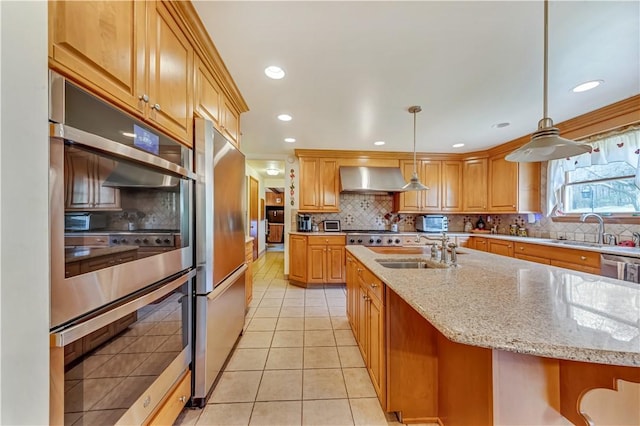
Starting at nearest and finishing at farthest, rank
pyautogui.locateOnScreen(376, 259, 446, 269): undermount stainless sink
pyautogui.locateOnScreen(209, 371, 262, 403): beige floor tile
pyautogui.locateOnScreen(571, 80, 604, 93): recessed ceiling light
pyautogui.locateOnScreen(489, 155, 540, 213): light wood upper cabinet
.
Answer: pyautogui.locateOnScreen(209, 371, 262, 403): beige floor tile
pyautogui.locateOnScreen(376, 259, 446, 269): undermount stainless sink
pyautogui.locateOnScreen(571, 80, 604, 93): recessed ceiling light
pyautogui.locateOnScreen(489, 155, 540, 213): light wood upper cabinet

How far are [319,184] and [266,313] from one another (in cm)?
228

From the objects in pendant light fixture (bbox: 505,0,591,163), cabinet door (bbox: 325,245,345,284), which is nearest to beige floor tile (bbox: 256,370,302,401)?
pendant light fixture (bbox: 505,0,591,163)

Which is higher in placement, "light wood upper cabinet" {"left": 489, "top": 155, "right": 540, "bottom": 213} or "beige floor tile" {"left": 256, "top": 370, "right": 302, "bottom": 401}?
"light wood upper cabinet" {"left": 489, "top": 155, "right": 540, "bottom": 213}

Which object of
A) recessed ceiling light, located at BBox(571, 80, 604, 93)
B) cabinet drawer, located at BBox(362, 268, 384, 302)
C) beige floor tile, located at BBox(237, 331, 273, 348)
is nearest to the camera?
cabinet drawer, located at BBox(362, 268, 384, 302)

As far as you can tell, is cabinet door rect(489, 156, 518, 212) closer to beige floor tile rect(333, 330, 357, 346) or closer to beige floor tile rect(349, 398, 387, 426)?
beige floor tile rect(333, 330, 357, 346)

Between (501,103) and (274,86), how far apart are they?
2251mm

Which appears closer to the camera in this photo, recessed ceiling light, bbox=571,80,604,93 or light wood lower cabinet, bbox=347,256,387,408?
light wood lower cabinet, bbox=347,256,387,408

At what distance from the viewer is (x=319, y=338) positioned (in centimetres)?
237

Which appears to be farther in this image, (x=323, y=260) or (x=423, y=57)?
(x=323, y=260)

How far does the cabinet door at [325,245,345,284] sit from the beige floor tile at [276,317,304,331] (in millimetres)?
1229

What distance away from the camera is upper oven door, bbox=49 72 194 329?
711mm

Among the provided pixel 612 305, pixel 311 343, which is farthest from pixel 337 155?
pixel 612 305

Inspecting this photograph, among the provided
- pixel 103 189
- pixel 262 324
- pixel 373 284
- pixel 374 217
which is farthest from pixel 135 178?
pixel 374 217

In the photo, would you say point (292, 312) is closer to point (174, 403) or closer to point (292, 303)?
point (292, 303)
